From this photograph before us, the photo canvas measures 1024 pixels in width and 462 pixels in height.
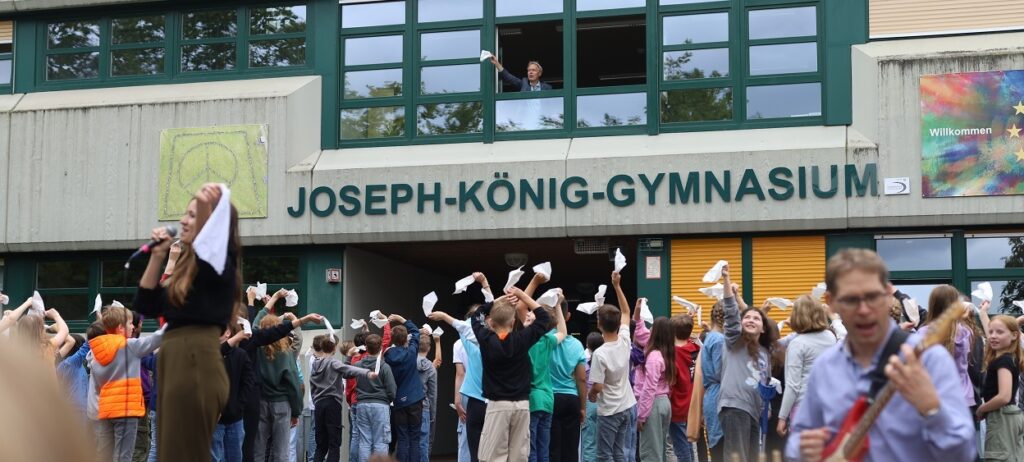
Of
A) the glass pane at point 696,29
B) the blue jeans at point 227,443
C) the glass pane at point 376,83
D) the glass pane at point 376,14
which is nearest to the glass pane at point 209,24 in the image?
the glass pane at point 376,14

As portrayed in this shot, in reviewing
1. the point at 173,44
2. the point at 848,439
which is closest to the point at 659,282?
the point at 173,44

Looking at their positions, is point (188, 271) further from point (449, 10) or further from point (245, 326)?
point (449, 10)

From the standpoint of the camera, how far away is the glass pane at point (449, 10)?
Result: 2014 centimetres

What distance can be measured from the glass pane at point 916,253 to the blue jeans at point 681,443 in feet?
23.1

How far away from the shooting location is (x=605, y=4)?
64.4ft

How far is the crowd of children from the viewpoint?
10250 mm

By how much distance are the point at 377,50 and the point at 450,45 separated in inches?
49.6

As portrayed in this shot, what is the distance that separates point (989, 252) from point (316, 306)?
35.2 ft

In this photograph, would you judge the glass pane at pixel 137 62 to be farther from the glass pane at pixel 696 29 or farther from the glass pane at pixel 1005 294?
the glass pane at pixel 1005 294

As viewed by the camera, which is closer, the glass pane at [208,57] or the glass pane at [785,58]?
the glass pane at [785,58]

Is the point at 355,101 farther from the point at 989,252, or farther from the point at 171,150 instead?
the point at 989,252

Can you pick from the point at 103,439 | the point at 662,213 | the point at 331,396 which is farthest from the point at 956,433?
the point at 662,213

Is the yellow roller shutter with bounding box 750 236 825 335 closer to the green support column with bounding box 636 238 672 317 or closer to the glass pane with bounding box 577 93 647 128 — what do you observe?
the green support column with bounding box 636 238 672 317

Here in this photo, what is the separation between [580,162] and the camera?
62.5ft
